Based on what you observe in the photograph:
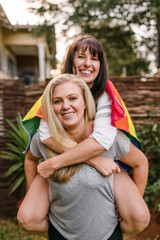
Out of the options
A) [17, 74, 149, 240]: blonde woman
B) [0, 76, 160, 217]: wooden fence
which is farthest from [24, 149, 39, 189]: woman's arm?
[0, 76, 160, 217]: wooden fence

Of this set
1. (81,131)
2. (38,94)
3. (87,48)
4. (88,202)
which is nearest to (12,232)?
(38,94)

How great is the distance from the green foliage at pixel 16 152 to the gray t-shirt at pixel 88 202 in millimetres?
1773

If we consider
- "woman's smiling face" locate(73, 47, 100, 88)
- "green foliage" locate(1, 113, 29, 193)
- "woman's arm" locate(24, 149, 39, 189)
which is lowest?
"green foliage" locate(1, 113, 29, 193)

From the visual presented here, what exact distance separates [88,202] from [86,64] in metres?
1.11

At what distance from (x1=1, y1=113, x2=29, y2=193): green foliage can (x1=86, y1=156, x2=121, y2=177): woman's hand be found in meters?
1.96

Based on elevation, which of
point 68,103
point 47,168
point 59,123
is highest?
point 68,103

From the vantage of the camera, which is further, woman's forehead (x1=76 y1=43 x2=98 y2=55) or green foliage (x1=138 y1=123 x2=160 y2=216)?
green foliage (x1=138 y1=123 x2=160 y2=216)

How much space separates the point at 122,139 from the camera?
1790 millimetres

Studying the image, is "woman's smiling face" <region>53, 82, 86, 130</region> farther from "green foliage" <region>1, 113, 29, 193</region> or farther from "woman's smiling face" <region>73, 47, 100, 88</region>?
"green foliage" <region>1, 113, 29, 193</region>

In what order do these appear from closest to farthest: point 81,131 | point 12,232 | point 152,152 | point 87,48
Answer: point 81,131 → point 87,48 → point 12,232 → point 152,152

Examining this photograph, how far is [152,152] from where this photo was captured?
11.4 feet

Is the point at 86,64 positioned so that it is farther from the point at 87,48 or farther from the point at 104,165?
the point at 104,165

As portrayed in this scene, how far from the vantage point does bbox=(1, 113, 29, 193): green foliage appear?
11.4ft

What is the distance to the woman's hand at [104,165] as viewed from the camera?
1.68m
